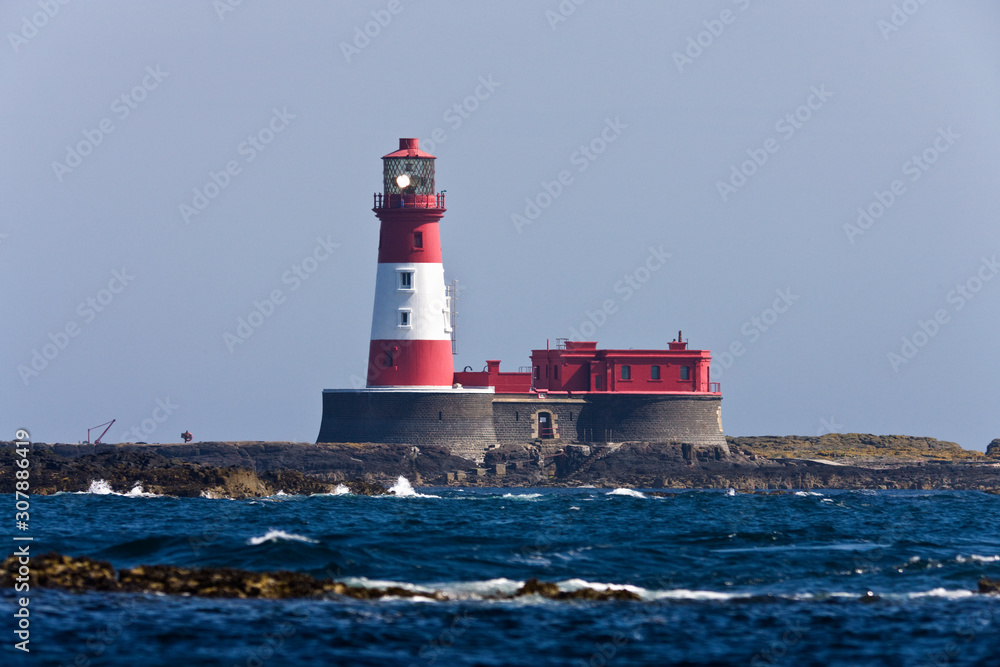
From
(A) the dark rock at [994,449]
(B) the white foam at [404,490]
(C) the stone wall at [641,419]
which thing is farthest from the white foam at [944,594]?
(A) the dark rock at [994,449]

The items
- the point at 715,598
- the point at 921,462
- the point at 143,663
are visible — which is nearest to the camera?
the point at 143,663

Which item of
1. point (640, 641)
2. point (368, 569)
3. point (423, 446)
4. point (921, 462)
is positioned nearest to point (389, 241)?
point (423, 446)

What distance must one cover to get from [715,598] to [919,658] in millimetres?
4912

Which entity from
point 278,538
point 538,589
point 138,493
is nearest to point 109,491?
point 138,493

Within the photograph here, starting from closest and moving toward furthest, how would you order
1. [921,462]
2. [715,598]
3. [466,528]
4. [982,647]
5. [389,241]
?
[982,647]
[715,598]
[466,528]
[389,241]
[921,462]

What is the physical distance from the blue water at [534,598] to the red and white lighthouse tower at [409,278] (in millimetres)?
22710

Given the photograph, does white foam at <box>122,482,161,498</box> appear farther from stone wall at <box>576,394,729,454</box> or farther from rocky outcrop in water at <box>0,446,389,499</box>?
stone wall at <box>576,394,729,454</box>

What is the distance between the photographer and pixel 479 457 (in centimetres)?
6375

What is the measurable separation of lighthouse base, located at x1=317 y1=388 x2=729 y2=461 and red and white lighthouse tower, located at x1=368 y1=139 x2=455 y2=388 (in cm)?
122

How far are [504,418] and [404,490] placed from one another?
13.1m

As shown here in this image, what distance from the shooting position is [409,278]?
203 ft

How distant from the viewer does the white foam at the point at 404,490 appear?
49.6 metres

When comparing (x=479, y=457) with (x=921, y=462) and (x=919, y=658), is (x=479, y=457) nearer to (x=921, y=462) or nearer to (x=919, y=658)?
(x=921, y=462)

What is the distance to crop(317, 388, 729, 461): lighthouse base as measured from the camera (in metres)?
62.6
